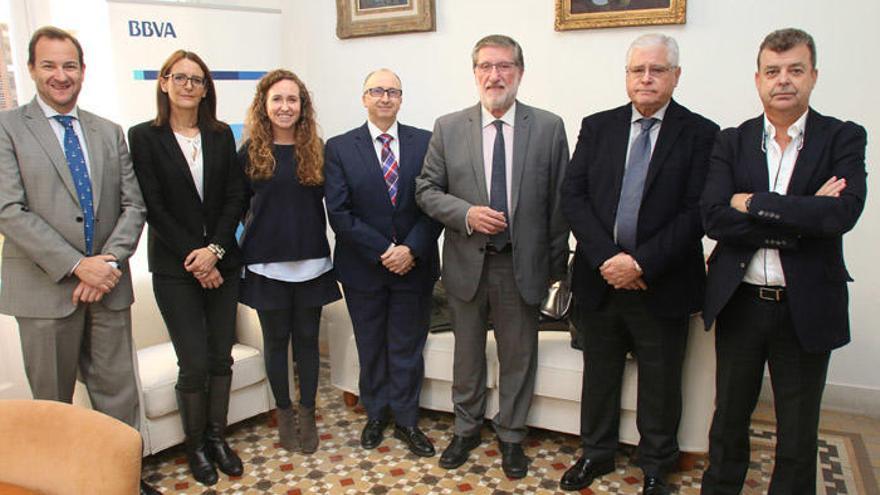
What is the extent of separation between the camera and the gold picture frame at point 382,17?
12.4 ft

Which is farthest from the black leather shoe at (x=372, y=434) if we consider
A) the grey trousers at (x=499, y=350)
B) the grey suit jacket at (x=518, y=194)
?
the grey suit jacket at (x=518, y=194)

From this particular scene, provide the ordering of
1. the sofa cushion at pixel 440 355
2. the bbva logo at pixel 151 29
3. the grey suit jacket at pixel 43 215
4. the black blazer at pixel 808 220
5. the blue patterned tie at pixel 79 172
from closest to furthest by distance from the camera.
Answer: the black blazer at pixel 808 220
the grey suit jacket at pixel 43 215
the blue patterned tie at pixel 79 172
the sofa cushion at pixel 440 355
the bbva logo at pixel 151 29

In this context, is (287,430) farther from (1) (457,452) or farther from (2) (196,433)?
(1) (457,452)

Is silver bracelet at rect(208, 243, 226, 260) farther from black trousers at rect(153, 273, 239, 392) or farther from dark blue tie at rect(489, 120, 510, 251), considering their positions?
dark blue tie at rect(489, 120, 510, 251)

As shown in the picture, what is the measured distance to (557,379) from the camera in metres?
2.78

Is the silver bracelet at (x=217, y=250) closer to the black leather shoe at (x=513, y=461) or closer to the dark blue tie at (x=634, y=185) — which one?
the black leather shoe at (x=513, y=461)

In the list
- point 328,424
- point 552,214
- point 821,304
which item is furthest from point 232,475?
point 821,304

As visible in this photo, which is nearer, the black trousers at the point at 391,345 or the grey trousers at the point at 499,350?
the grey trousers at the point at 499,350

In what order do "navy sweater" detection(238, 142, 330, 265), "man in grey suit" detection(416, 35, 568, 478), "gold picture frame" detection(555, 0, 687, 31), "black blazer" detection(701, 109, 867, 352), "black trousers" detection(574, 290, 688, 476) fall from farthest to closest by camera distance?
1. "gold picture frame" detection(555, 0, 687, 31)
2. "navy sweater" detection(238, 142, 330, 265)
3. "man in grey suit" detection(416, 35, 568, 478)
4. "black trousers" detection(574, 290, 688, 476)
5. "black blazer" detection(701, 109, 867, 352)

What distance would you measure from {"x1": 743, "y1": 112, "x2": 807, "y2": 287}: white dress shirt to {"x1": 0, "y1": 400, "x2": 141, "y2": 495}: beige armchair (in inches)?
72.3

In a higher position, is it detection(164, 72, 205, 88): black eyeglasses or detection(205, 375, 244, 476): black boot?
detection(164, 72, 205, 88): black eyeglasses

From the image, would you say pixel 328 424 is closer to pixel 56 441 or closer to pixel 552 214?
pixel 552 214

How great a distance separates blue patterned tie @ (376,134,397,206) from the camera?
8.95 feet

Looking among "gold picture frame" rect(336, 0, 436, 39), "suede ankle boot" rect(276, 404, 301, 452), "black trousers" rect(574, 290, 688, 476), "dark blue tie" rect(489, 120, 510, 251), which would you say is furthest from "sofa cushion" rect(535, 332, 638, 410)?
"gold picture frame" rect(336, 0, 436, 39)
